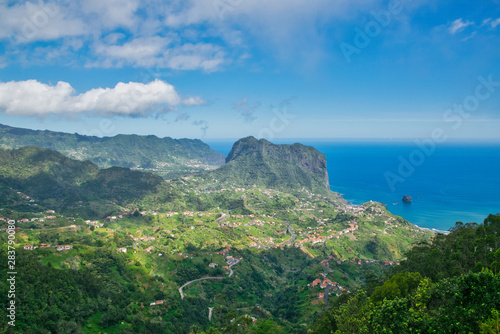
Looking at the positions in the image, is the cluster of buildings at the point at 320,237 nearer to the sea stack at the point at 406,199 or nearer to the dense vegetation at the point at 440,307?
the sea stack at the point at 406,199

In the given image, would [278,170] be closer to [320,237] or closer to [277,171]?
[277,171]

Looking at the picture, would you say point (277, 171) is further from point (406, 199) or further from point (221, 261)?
point (221, 261)

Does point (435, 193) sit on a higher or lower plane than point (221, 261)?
higher

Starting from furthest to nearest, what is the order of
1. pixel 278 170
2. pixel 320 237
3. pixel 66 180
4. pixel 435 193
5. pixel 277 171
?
1. pixel 278 170
2. pixel 277 171
3. pixel 435 193
4. pixel 66 180
5. pixel 320 237

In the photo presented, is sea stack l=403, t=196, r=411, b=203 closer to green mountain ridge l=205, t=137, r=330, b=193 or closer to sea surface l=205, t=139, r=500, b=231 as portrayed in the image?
sea surface l=205, t=139, r=500, b=231

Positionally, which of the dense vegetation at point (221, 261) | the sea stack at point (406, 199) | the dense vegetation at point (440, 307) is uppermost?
the sea stack at point (406, 199)

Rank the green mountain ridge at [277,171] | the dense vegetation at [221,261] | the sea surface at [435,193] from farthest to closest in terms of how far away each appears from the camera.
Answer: the green mountain ridge at [277,171], the sea surface at [435,193], the dense vegetation at [221,261]

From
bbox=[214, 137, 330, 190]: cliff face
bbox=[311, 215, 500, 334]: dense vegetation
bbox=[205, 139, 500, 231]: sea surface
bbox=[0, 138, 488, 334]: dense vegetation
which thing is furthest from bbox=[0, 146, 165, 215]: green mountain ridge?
bbox=[205, 139, 500, 231]: sea surface

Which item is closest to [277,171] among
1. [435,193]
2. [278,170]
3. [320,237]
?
[278,170]

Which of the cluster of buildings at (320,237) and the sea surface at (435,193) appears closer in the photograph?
the cluster of buildings at (320,237)

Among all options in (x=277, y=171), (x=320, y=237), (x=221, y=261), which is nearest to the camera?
(x=221, y=261)

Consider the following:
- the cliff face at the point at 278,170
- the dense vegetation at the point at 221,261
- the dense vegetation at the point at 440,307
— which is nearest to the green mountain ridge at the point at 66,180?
the dense vegetation at the point at 221,261

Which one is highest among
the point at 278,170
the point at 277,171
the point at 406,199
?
the point at 278,170

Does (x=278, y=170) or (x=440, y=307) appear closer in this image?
(x=440, y=307)
